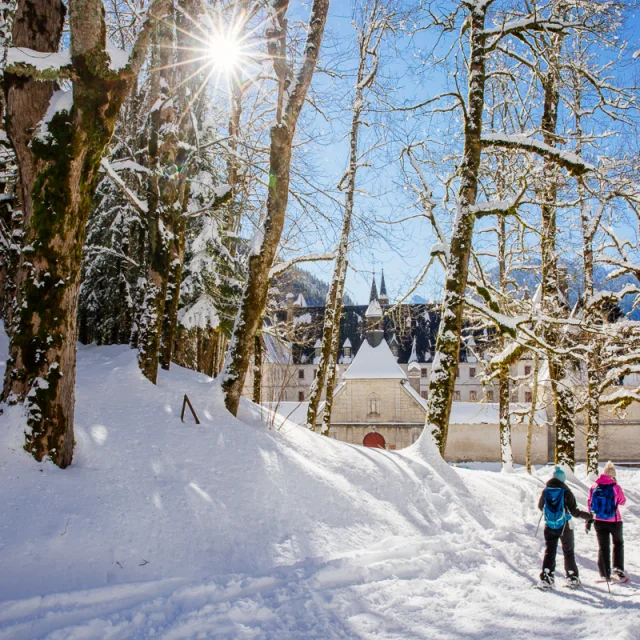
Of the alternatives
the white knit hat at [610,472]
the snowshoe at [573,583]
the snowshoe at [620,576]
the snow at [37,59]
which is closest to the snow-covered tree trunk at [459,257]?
the white knit hat at [610,472]

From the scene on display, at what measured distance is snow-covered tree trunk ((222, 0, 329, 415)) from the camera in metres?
7.70

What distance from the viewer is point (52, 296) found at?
498 cm

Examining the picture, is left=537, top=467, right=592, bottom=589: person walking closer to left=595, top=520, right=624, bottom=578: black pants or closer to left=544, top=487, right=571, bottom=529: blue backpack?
left=544, top=487, right=571, bottom=529: blue backpack

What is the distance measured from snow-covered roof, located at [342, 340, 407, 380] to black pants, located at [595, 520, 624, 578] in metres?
34.2

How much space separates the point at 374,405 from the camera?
132ft

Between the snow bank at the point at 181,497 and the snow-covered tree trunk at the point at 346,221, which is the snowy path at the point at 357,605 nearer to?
the snow bank at the point at 181,497

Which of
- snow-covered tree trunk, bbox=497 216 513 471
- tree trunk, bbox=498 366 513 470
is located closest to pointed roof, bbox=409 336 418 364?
snow-covered tree trunk, bbox=497 216 513 471

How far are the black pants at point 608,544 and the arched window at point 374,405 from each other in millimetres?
34098

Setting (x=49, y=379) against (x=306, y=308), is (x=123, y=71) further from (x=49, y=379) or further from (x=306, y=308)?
(x=306, y=308)

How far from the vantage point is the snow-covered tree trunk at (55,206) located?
195 inches

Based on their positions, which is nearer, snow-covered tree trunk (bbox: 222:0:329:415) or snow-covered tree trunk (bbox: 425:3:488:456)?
snow-covered tree trunk (bbox: 222:0:329:415)

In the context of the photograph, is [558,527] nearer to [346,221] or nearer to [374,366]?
[346,221]

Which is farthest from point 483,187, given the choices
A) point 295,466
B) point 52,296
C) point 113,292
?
point 113,292

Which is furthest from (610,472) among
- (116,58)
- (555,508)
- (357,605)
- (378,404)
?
(378,404)
